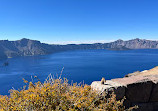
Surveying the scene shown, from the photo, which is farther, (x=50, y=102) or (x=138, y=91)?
(x=138, y=91)

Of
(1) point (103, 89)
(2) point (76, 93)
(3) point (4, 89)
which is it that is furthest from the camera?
(3) point (4, 89)

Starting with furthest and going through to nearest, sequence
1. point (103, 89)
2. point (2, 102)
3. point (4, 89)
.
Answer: point (4, 89)
point (103, 89)
point (2, 102)

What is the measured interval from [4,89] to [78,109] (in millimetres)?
75196

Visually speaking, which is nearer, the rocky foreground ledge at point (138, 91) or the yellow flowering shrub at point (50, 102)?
the yellow flowering shrub at point (50, 102)

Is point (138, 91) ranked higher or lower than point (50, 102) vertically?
lower

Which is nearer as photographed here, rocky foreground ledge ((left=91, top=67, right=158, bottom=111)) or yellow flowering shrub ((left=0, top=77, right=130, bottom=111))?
yellow flowering shrub ((left=0, top=77, right=130, bottom=111))

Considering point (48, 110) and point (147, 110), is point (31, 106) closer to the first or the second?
point (48, 110)

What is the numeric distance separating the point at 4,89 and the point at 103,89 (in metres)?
75.0

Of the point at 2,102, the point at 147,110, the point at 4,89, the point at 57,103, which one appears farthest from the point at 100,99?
the point at 4,89

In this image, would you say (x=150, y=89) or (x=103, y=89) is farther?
(x=150, y=89)

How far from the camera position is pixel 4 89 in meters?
65.0

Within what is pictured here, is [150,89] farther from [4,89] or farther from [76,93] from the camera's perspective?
[4,89]

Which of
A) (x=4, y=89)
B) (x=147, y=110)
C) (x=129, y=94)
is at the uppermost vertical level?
(x=129, y=94)

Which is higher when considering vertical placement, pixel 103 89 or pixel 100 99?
pixel 103 89
